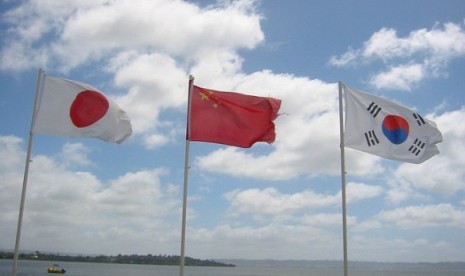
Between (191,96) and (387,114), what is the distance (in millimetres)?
6863

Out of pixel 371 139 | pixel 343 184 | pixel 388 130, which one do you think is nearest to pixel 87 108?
pixel 343 184

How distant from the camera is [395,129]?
762 inches

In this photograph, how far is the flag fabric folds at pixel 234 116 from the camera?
18.5 m

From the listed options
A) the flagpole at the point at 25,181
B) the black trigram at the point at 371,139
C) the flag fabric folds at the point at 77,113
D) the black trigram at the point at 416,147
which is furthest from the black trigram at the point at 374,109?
the flagpole at the point at 25,181

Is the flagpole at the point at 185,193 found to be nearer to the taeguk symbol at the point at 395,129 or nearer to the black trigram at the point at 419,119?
the taeguk symbol at the point at 395,129

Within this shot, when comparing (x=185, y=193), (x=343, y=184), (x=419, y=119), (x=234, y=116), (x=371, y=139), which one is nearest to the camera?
(x=185, y=193)

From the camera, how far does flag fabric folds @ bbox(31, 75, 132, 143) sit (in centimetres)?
1850

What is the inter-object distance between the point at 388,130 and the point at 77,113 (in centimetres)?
1063

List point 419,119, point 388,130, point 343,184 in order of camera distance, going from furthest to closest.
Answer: point 419,119
point 388,130
point 343,184

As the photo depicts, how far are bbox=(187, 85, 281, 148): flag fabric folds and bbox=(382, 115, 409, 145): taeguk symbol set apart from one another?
12.7 feet

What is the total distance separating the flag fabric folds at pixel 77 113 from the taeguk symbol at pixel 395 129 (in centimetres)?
883

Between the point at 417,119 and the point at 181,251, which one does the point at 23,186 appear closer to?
the point at 181,251

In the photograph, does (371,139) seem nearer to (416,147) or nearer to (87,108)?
(416,147)

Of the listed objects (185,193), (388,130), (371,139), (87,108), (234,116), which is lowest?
(185,193)
